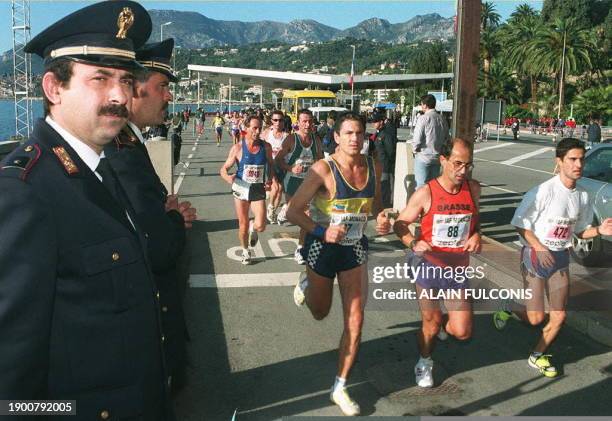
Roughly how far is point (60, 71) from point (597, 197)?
332 inches

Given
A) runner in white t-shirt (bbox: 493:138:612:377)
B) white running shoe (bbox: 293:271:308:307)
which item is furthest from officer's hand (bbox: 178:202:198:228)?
runner in white t-shirt (bbox: 493:138:612:377)

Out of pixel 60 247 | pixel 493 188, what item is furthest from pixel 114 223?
pixel 493 188

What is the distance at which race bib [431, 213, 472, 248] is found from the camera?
457cm

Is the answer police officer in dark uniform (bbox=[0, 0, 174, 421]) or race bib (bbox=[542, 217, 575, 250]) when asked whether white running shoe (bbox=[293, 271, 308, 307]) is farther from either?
police officer in dark uniform (bbox=[0, 0, 174, 421])

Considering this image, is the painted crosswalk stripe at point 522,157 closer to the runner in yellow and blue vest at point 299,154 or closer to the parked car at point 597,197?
the parked car at point 597,197

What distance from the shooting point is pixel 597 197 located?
860 cm

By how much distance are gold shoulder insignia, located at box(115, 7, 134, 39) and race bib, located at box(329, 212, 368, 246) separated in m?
2.61

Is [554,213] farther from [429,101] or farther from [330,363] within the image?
[429,101]

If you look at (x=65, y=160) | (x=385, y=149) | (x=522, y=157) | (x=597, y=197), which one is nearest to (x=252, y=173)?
(x=597, y=197)

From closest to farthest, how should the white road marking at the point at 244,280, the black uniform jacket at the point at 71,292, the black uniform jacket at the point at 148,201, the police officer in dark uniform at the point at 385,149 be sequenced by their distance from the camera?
the black uniform jacket at the point at 71,292
the black uniform jacket at the point at 148,201
the white road marking at the point at 244,280
the police officer in dark uniform at the point at 385,149

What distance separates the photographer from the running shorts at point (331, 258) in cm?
445

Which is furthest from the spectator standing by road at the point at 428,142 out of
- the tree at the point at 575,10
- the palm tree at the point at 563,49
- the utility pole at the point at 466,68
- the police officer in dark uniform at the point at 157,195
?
the tree at the point at 575,10

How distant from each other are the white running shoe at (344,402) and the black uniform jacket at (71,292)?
2.39 metres

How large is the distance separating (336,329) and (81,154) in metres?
4.29
